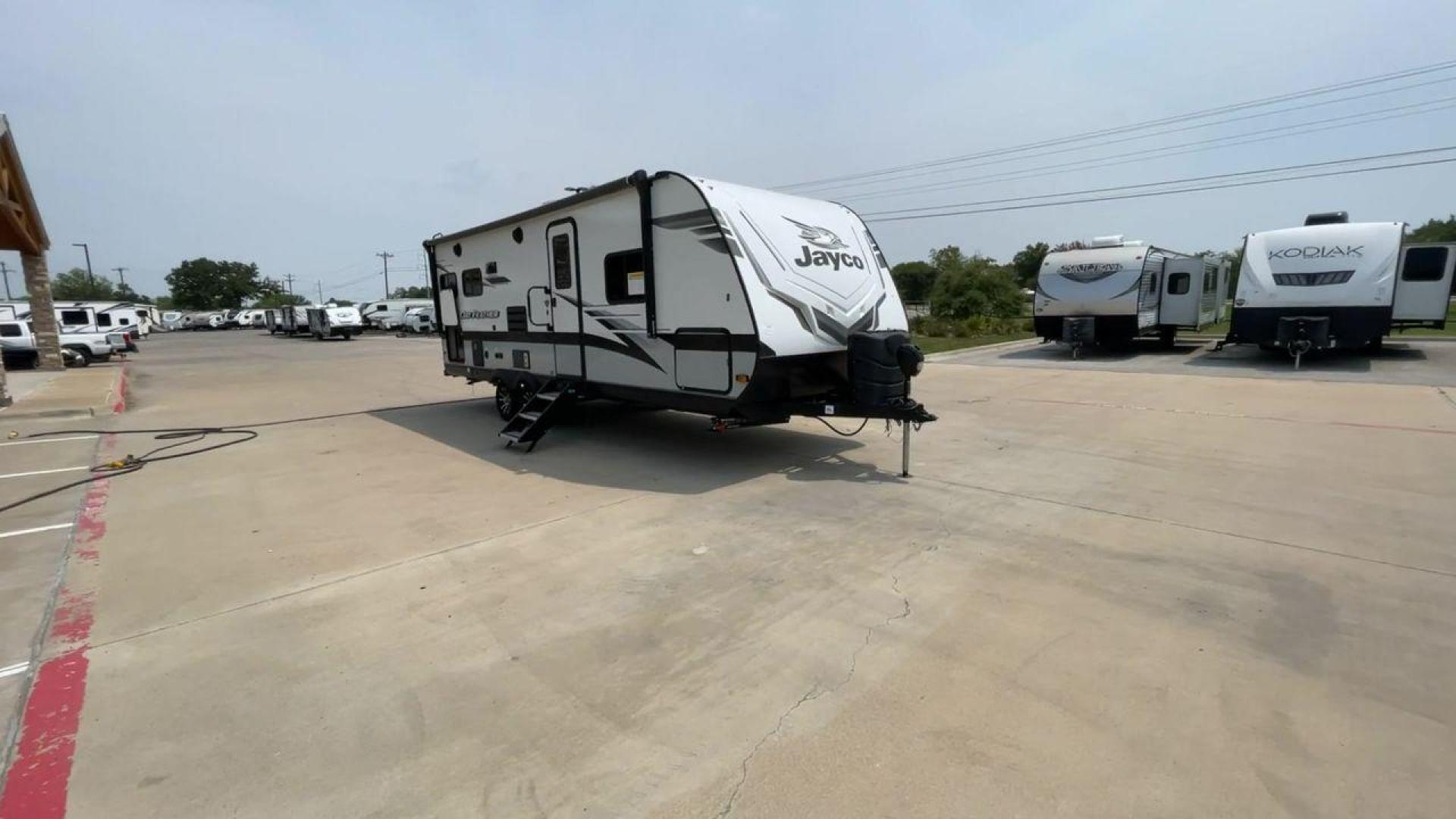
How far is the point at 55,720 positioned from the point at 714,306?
4971mm

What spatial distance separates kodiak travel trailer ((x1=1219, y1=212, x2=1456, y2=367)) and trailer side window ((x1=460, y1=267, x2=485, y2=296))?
15972mm

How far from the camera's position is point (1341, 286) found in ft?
46.0

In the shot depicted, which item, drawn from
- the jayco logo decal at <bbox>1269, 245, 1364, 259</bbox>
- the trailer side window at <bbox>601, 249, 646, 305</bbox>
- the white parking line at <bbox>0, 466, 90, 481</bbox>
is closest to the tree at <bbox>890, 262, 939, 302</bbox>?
the jayco logo decal at <bbox>1269, 245, 1364, 259</bbox>

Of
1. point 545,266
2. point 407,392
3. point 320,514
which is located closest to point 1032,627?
point 320,514

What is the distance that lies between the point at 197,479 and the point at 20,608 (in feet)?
10.9

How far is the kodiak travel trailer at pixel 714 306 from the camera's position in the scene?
627 cm

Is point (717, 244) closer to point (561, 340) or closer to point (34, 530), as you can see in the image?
point (561, 340)

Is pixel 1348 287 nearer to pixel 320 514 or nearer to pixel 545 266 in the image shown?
pixel 545 266

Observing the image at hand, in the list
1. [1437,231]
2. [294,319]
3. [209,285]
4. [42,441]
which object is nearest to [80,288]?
[209,285]

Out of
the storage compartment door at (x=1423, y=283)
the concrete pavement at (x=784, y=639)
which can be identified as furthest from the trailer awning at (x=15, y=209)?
the storage compartment door at (x=1423, y=283)

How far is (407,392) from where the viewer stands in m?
14.6

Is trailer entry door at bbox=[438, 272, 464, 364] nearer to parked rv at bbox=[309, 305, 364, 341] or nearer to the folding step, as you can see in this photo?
the folding step

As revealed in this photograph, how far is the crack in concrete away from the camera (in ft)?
8.02

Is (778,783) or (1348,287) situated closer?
(778,783)
